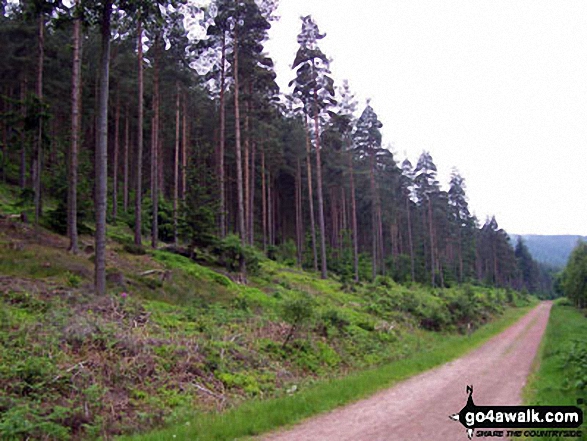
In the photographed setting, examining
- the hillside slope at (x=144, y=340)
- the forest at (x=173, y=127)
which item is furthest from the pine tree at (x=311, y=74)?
the hillside slope at (x=144, y=340)

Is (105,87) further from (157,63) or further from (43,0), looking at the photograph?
(157,63)

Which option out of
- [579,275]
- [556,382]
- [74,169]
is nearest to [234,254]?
[74,169]

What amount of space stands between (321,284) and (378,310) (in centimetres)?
482

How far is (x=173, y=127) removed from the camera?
114ft

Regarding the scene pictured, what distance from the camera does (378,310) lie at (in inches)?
905

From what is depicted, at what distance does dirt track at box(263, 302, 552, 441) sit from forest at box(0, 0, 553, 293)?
8348 mm

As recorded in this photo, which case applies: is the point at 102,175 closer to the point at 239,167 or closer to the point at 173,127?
the point at 239,167

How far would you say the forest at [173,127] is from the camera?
1675cm

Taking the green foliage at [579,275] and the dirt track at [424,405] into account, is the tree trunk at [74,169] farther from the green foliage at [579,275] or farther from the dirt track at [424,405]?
the green foliage at [579,275]

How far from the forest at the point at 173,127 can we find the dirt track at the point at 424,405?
8348mm

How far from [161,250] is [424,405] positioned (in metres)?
16.3

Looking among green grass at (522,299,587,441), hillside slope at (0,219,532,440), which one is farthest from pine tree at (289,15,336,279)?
green grass at (522,299,587,441)

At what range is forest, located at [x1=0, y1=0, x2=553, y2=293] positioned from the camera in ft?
55.0

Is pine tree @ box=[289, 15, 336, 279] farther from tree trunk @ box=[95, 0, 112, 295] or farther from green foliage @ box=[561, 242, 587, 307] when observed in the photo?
green foliage @ box=[561, 242, 587, 307]
